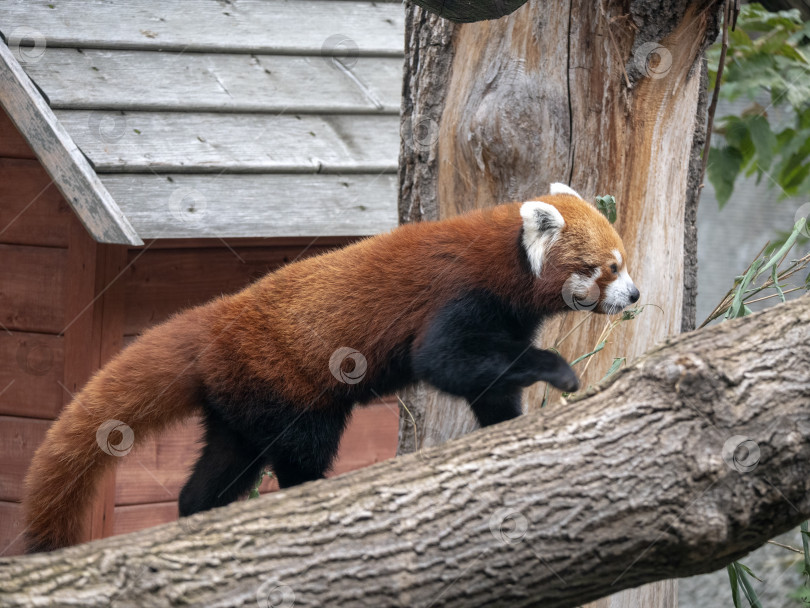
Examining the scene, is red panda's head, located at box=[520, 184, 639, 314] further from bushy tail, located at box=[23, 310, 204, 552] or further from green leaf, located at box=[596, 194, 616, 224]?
bushy tail, located at box=[23, 310, 204, 552]

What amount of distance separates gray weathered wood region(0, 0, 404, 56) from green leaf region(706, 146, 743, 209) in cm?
172

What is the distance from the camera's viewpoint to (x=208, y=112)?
149 inches

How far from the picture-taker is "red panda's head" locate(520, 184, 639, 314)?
A: 2.57 m

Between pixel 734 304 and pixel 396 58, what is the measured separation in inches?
98.0

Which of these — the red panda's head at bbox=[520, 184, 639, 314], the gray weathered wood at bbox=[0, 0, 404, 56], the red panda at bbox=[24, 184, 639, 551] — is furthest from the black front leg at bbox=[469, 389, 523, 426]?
the gray weathered wood at bbox=[0, 0, 404, 56]

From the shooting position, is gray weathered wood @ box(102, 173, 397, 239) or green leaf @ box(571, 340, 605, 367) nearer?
green leaf @ box(571, 340, 605, 367)

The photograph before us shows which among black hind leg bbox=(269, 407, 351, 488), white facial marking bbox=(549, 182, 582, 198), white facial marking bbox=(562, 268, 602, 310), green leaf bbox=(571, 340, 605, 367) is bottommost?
black hind leg bbox=(269, 407, 351, 488)

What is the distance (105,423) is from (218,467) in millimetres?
407

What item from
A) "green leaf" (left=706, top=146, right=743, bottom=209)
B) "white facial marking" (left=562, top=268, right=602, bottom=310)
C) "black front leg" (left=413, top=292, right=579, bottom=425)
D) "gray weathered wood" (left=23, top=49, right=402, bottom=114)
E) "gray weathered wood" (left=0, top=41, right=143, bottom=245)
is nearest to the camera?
"black front leg" (left=413, top=292, right=579, bottom=425)

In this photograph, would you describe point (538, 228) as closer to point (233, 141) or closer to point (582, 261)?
point (582, 261)

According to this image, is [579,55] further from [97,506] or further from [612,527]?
[97,506]

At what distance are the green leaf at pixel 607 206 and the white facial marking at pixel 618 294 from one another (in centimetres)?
24

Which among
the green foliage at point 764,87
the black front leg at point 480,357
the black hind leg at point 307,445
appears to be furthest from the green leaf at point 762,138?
the black hind leg at point 307,445

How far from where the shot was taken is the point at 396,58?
452 cm
